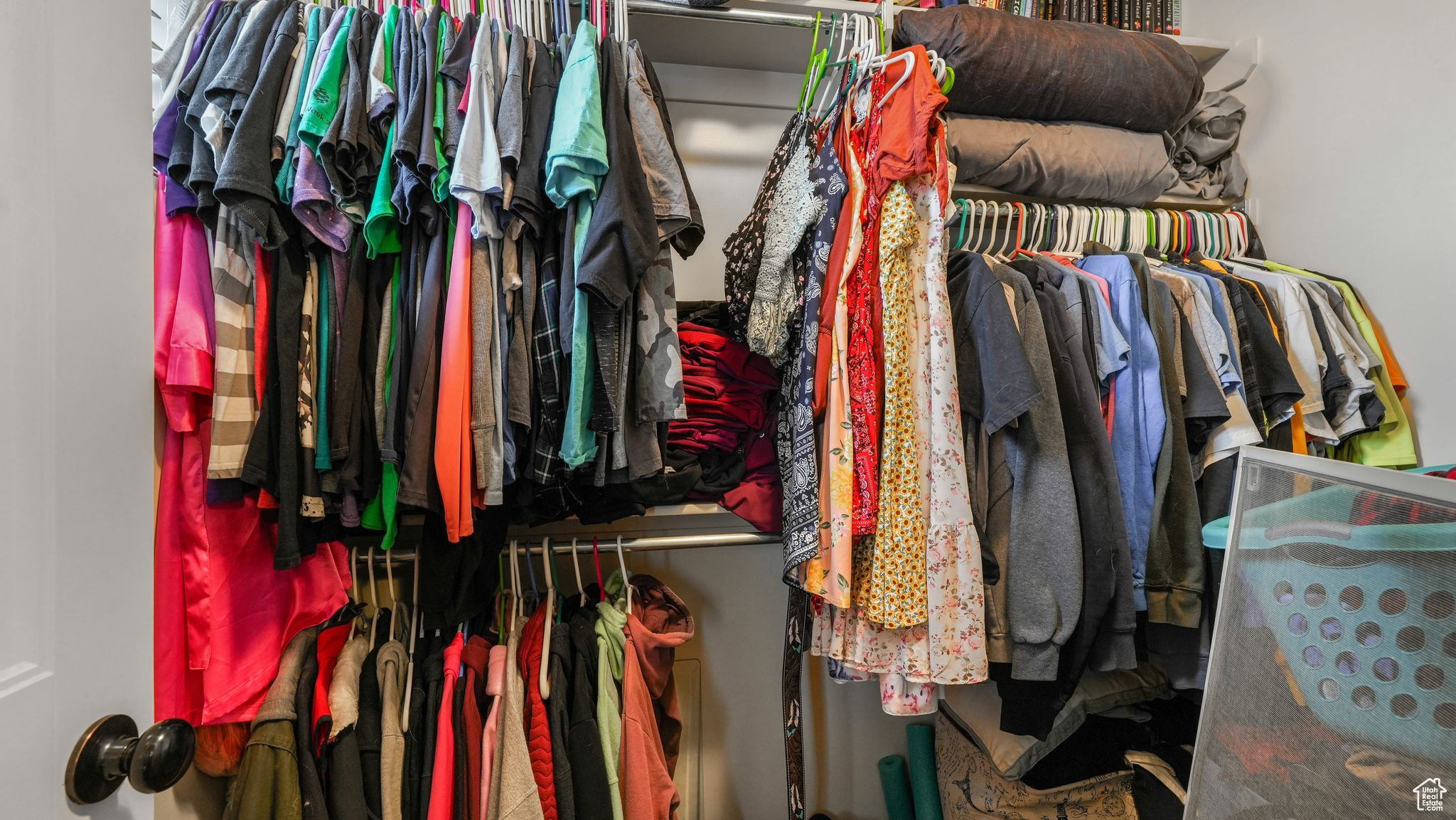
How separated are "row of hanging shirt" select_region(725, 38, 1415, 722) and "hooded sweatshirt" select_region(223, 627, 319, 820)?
2.70 feet

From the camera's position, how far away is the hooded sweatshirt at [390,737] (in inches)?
41.4

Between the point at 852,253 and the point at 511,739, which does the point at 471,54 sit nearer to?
the point at 852,253

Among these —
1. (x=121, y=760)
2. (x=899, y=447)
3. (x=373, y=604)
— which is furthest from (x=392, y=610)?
(x=899, y=447)

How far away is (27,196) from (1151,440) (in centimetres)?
140

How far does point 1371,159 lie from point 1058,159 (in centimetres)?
66

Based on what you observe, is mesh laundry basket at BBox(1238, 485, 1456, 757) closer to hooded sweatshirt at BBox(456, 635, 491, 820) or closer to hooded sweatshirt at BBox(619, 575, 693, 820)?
hooded sweatshirt at BBox(619, 575, 693, 820)

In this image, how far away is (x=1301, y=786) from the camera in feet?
1.66

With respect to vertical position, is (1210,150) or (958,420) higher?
(1210,150)

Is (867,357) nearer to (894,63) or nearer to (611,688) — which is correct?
(894,63)

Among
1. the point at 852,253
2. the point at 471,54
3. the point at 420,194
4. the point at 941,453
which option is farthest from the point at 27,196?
the point at 941,453

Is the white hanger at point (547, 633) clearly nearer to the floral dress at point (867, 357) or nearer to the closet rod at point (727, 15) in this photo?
the floral dress at point (867, 357)

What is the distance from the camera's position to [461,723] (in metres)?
1.09
